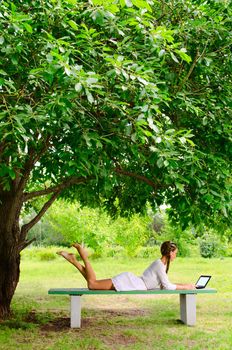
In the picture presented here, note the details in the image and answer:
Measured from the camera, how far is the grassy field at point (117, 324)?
8.29 m

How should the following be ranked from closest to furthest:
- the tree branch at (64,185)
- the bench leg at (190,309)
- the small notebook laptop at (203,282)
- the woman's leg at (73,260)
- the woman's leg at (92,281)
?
1. the woman's leg at (73,260)
2. the woman's leg at (92,281)
3. the tree branch at (64,185)
4. the bench leg at (190,309)
5. the small notebook laptop at (203,282)

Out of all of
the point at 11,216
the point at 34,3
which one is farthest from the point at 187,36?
the point at 11,216

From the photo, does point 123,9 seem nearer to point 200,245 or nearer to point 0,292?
point 0,292

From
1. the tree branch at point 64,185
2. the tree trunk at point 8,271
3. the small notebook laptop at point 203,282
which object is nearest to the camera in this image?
the tree branch at point 64,185

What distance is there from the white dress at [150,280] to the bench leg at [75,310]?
94 cm

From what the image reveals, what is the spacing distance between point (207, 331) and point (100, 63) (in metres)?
5.43

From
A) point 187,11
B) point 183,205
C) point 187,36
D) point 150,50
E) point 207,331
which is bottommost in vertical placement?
point 207,331

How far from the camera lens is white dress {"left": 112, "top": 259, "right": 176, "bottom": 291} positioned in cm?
917

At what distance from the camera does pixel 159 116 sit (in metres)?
7.08

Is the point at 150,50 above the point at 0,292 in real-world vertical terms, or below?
above

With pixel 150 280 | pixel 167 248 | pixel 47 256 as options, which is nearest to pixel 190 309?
pixel 150 280

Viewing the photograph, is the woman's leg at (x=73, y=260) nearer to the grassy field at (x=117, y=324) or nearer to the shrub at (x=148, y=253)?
the grassy field at (x=117, y=324)

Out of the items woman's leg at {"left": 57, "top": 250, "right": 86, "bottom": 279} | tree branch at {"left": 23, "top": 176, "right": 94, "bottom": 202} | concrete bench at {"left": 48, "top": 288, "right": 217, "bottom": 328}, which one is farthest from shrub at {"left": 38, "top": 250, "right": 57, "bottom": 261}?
woman's leg at {"left": 57, "top": 250, "right": 86, "bottom": 279}

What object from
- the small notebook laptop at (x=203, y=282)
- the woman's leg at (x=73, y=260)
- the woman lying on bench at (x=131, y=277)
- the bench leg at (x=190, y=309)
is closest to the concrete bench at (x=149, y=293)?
the bench leg at (x=190, y=309)
